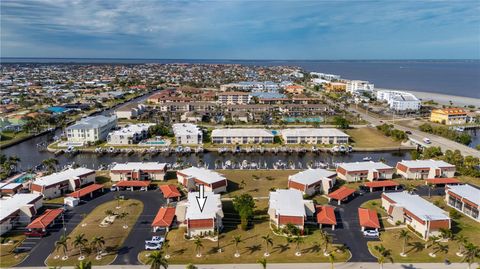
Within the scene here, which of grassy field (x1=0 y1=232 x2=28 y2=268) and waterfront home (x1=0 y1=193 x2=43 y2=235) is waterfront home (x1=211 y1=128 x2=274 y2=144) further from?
grassy field (x1=0 y1=232 x2=28 y2=268)

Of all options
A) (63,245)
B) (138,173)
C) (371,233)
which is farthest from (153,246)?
(371,233)

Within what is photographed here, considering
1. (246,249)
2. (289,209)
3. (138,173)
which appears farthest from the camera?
(138,173)

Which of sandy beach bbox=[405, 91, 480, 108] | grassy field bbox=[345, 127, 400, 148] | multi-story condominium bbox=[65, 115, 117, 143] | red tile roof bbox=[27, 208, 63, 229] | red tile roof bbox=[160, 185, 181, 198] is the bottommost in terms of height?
red tile roof bbox=[27, 208, 63, 229]

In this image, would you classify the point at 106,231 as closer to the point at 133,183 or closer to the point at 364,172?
the point at 133,183

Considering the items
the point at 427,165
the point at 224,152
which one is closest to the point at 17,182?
the point at 224,152

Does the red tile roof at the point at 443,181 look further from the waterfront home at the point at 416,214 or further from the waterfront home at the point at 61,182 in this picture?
the waterfront home at the point at 61,182

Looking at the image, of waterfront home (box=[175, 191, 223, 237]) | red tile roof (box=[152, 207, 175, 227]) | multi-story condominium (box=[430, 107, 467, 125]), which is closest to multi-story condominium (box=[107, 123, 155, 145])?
red tile roof (box=[152, 207, 175, 227])

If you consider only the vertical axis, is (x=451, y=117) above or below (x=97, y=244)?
above
